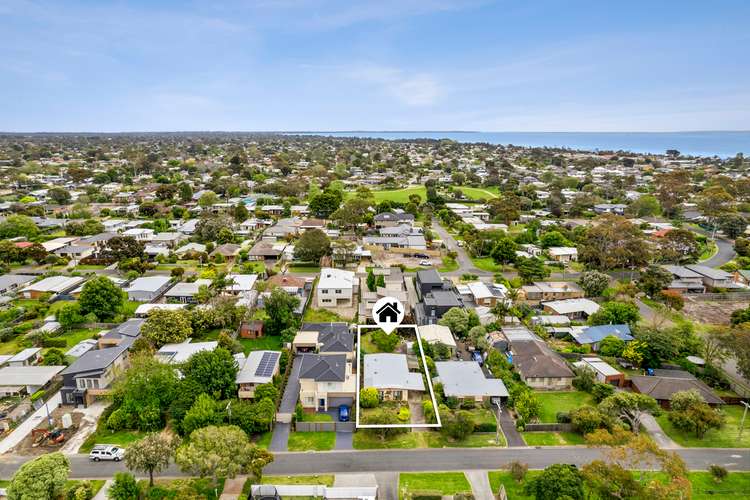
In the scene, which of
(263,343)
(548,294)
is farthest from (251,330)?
(548,294)

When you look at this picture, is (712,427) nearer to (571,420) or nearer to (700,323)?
(571,420)

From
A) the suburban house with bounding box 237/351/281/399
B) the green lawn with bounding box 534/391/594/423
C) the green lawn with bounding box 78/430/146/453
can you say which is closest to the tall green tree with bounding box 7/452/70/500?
the green lawn with bounding box 78/430/146/453

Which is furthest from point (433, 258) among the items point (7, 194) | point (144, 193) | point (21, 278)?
point (7, 194)

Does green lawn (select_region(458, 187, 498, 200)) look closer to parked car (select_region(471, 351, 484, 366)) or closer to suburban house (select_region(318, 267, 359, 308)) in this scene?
suburban house (select_region(318, 267, 359, 308))

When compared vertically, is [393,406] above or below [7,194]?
below

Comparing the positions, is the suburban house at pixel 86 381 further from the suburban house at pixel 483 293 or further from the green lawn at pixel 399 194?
the green lawn at pixel 399 194

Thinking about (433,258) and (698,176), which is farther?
(698,176)
